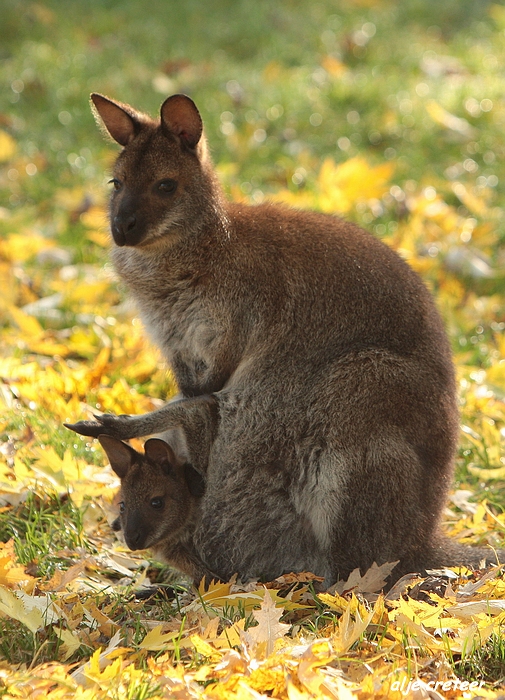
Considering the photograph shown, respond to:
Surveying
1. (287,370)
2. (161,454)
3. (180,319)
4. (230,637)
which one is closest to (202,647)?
(230,637)

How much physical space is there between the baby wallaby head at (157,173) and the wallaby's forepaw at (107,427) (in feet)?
2.28

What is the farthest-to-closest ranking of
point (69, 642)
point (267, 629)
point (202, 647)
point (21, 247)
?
1. point (21, 247)
2. point (69, 642)
3. point (267, 629)
4. point (202, 647)

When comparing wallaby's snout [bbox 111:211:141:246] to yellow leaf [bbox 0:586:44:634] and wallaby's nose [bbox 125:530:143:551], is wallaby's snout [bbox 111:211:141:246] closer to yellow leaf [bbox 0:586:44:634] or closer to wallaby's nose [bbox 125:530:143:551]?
wallaby's nose [bbox 125:530:143:551]

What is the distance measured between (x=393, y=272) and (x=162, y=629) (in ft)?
5.38

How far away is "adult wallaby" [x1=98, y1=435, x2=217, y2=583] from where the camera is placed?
3.67m

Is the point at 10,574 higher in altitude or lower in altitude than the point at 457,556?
higher

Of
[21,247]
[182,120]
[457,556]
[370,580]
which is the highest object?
[182,120]

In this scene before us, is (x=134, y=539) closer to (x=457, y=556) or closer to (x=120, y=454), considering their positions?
(x=120, y=454)

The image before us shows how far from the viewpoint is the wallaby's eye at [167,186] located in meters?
3.79

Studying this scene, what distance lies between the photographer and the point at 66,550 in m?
3.91

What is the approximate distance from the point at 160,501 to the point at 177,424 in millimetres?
317

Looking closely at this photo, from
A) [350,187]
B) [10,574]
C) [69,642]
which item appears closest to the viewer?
[69,642]

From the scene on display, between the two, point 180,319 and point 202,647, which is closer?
point 202,647

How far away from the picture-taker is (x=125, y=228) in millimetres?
3699
